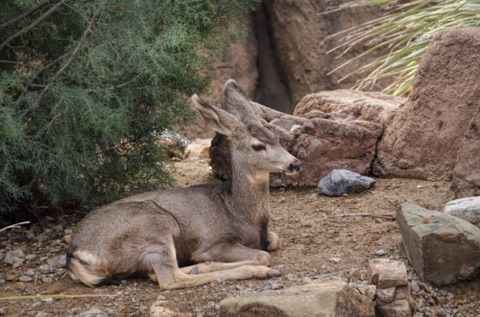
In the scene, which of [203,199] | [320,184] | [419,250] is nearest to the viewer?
[419,250]

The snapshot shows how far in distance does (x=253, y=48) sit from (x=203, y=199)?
270 inches

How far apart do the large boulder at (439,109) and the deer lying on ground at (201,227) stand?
5.37 ft

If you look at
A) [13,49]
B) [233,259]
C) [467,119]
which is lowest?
[233,259]

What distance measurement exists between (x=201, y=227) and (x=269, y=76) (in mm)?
7237

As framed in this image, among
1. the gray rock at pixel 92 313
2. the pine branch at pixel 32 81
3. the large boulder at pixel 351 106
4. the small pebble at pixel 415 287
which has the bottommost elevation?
the gray rock at pixel 92 313

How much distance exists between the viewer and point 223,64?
476 inches

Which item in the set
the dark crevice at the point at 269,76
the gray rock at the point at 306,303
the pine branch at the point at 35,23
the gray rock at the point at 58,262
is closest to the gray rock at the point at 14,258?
the gray rock at the point at 58,262

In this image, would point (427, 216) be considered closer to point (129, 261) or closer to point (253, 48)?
point (129, 261)

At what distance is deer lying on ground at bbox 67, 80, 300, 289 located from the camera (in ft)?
17.9

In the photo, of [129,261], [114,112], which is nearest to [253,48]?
[114,112]

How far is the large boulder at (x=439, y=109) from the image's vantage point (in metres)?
6.76

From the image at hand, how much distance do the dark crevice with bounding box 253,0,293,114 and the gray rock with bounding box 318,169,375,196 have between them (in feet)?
18.3

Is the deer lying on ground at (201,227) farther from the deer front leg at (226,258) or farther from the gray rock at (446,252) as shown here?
the gray rock at (446,252)

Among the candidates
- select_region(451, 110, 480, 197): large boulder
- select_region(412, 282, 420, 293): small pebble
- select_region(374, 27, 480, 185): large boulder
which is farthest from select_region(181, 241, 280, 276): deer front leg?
select_region(374, 27, 480, 185): large boulder
